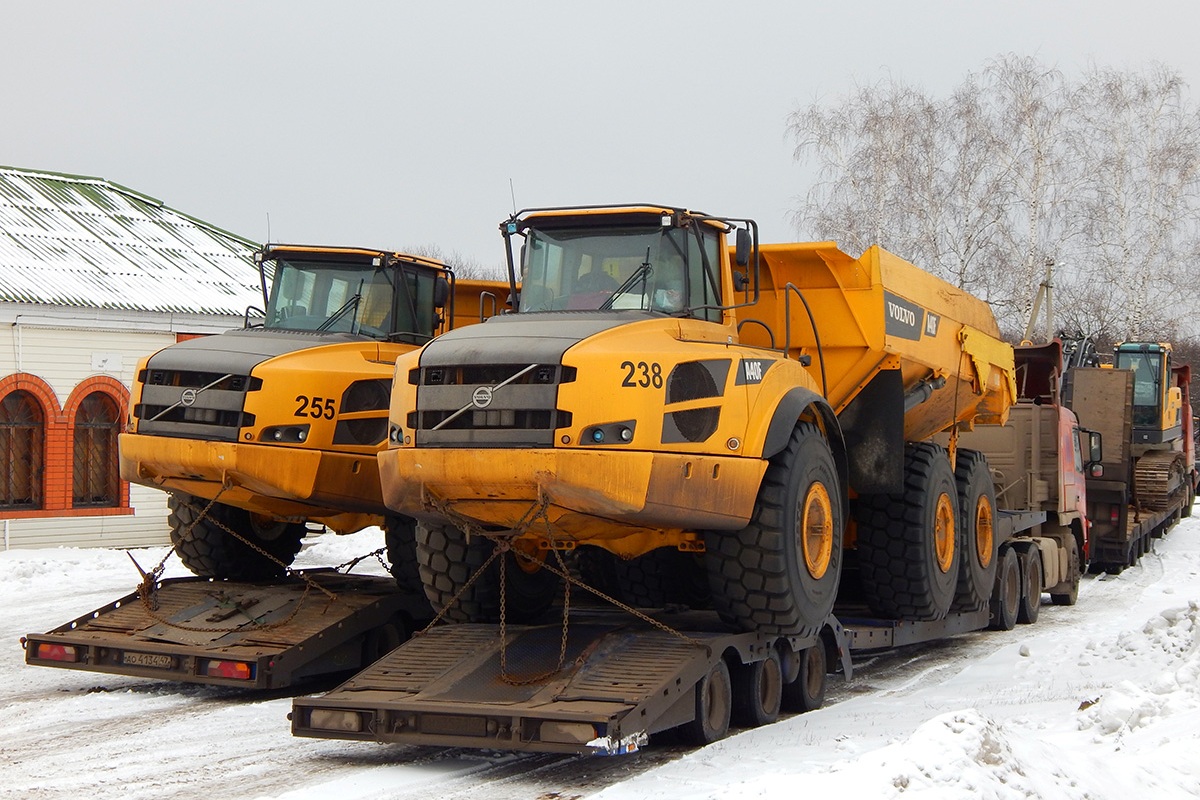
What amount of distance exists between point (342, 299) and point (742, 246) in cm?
405

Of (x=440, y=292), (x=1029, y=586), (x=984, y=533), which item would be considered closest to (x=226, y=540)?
(x=440, y=292)

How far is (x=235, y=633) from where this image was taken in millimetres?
10828

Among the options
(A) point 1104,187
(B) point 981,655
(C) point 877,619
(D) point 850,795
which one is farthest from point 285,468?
(A) point 1104,187

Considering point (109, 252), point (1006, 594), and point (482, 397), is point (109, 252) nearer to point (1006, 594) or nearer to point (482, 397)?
point (1006, 594)

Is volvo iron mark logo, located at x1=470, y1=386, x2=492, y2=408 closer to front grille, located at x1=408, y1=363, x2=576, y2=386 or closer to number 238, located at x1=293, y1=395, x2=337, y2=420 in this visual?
front grille, located at x1=408, y1=363, x2=576, y2=386

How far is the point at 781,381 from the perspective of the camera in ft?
30.3

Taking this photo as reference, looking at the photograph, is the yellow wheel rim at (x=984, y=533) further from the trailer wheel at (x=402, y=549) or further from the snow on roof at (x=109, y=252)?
the snow on roof at (x=109, y=252)

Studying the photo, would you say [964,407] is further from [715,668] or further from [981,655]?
[715,668]

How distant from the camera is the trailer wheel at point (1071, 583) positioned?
18016mm

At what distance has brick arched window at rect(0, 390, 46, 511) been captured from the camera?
23297 millimetres

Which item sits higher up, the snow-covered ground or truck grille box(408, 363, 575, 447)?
truck grille box(408, 363, 575, 447)

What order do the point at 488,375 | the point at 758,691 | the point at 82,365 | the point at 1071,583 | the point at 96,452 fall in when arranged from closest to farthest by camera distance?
the point at 488,375
the point at 758,691
the point at 1071,583
the point at 82,365
the point at 96,452

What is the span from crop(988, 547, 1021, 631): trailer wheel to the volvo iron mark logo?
839cm

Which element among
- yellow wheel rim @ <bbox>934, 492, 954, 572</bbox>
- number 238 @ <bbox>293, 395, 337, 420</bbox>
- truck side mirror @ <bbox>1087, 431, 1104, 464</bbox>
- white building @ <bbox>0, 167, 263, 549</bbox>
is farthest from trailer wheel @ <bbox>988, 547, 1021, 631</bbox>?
white building @ <bbox>0, 167, 263, 549</bbox>
